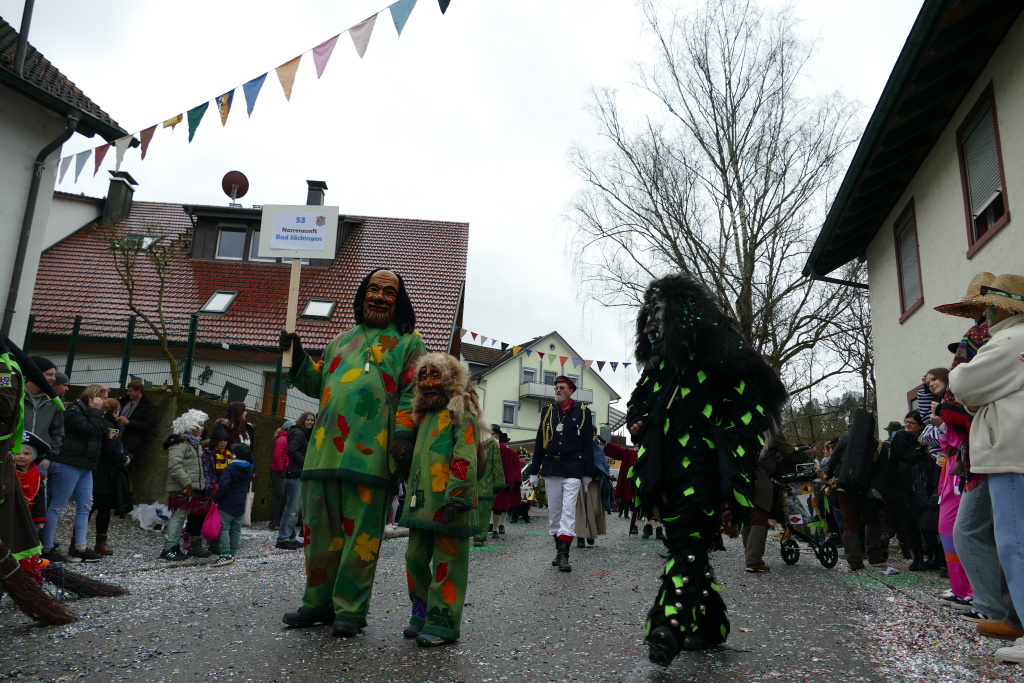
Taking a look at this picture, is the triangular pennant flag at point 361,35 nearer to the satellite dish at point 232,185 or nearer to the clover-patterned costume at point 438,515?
the clover-patterned costume at point 438,515

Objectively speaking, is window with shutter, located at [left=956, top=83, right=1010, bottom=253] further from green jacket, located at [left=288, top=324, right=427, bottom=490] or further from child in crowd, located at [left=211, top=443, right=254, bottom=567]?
child in crowd, located at [left=211, top=443, right=254, bottom=567]

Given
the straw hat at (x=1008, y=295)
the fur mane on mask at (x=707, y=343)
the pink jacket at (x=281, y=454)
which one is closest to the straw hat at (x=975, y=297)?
the straw hat at (x=1008, y=295)

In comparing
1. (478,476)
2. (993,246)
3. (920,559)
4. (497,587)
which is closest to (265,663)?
(478,476)

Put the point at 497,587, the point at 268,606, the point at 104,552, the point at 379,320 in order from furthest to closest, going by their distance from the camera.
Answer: the point at 104,552 < the point at 497,587 < the point at 268,606 < the point at 379,320

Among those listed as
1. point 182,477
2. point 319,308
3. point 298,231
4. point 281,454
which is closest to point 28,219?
point 281,454

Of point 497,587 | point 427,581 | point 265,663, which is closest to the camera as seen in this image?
point 265,663

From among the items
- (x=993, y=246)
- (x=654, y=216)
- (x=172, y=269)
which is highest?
(x=654, y=216)

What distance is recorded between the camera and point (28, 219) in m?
14.4

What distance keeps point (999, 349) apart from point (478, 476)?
2.90 metres

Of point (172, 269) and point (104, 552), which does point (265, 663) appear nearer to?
point (104, 552)

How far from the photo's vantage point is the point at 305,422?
11.4m

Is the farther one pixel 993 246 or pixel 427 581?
pixel 993 246

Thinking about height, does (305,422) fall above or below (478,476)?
above

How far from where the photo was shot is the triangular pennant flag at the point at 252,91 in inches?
377
